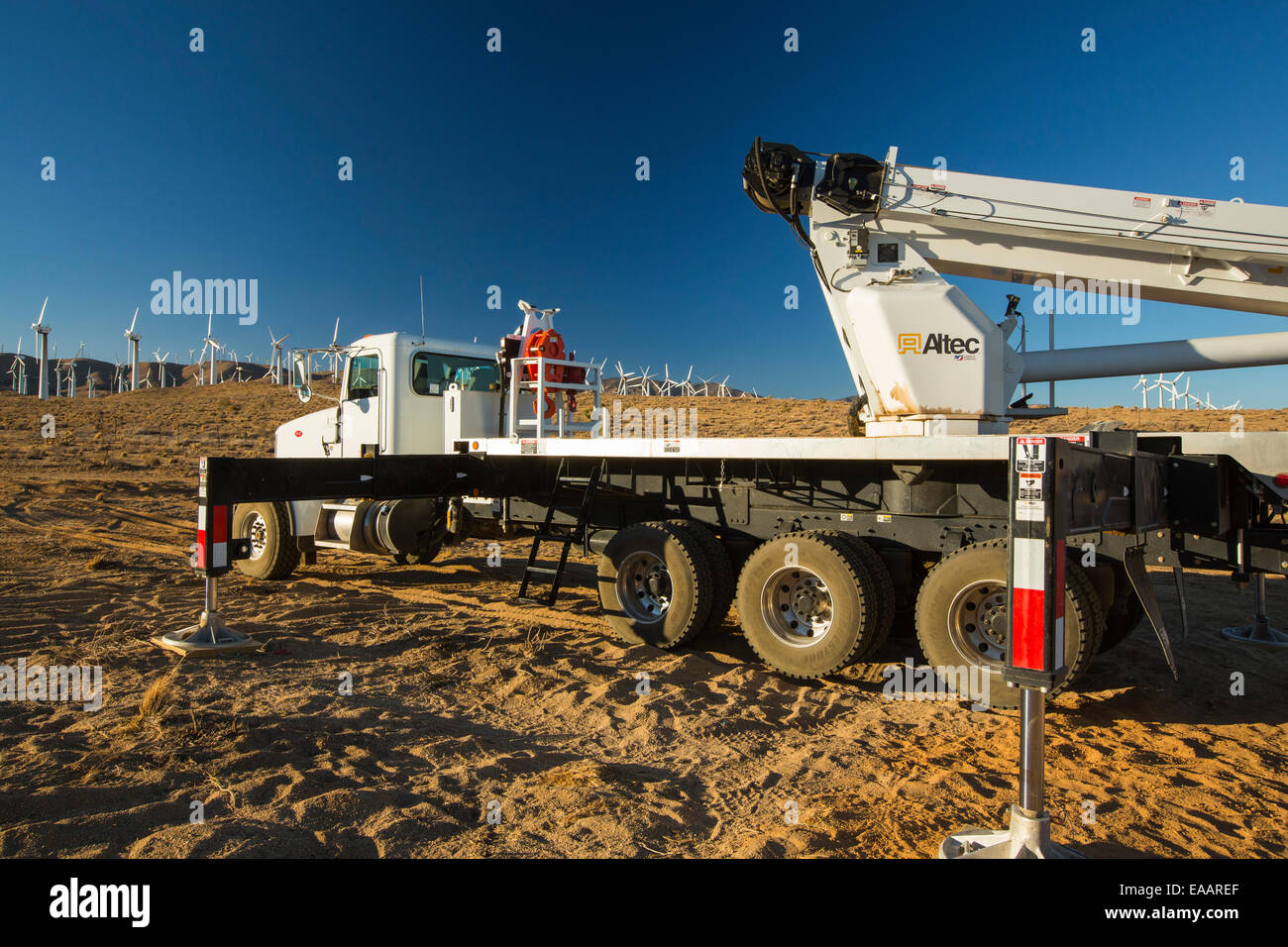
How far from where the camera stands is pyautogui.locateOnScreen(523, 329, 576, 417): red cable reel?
26.4ft

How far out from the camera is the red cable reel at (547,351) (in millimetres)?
8049

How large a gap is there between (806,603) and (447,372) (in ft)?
17.8

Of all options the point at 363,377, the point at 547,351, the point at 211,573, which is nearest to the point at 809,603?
the point at 547,351

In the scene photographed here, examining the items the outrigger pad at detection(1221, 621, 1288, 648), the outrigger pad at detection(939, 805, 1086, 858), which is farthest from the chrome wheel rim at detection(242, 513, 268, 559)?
the outrigger pad at detection(1221, 621, 1288, 648)

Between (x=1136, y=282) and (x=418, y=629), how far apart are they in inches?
250

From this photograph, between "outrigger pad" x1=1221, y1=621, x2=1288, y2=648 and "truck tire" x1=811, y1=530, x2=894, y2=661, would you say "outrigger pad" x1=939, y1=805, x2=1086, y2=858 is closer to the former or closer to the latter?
"truck tire" x1=811, y1=530, x2=894, y2=661

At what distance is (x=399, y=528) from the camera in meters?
8.47

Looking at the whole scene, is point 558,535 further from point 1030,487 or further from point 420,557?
point 1030,487

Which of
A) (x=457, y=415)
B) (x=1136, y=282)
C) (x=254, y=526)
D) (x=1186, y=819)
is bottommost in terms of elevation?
(x=1186, y=819)

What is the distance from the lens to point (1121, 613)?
228 inches

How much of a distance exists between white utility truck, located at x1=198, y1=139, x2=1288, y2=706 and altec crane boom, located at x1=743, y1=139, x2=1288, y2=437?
0.02 m

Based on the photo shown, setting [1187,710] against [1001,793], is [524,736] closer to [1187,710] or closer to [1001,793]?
[1001,793]

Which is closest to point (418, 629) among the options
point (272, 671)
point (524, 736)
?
point (272, 671)

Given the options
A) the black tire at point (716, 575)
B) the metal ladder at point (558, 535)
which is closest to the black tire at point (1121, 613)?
the black tire at point (716, 575)
